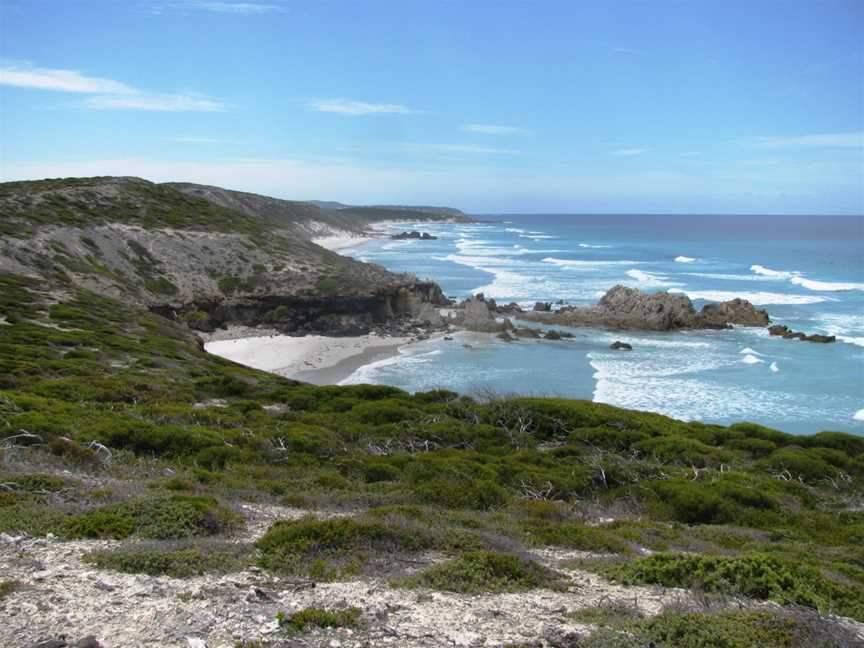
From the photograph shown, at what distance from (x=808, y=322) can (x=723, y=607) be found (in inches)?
1772

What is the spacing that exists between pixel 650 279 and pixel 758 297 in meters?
12.6

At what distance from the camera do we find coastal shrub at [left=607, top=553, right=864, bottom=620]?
675 centimetres

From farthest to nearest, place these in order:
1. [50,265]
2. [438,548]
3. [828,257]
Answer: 1. [828,257]
2. [50,265]
3. [438,548]

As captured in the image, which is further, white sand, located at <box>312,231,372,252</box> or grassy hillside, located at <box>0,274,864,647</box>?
white sand, located at <box>312,231,372,252</box>

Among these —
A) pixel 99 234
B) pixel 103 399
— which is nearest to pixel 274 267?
pixel 99 234

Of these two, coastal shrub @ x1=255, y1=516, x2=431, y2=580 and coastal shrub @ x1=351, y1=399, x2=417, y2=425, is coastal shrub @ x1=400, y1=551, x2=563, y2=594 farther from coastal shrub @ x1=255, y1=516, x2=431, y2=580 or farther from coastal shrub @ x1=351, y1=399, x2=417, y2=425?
coastal shrub @ x1=351, y1=399, x2=417, y2=425

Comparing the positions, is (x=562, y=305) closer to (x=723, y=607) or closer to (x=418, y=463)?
(x=418, y=463)

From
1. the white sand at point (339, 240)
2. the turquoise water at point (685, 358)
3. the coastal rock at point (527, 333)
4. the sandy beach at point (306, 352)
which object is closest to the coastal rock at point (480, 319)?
the coastal rock at point (527, 333)

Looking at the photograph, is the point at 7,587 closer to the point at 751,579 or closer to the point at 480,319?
the point at 751,579

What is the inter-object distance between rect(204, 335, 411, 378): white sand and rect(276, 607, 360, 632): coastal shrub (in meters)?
26.1

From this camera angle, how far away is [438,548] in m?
7.70

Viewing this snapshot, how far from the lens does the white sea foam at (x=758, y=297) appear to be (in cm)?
5413

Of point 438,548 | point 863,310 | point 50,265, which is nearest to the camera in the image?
point 438,548

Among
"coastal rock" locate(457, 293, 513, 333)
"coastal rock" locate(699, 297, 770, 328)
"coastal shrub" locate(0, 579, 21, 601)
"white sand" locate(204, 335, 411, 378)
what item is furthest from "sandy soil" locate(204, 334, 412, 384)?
"coastal shrub" locate(0, 579, 21, 601)
